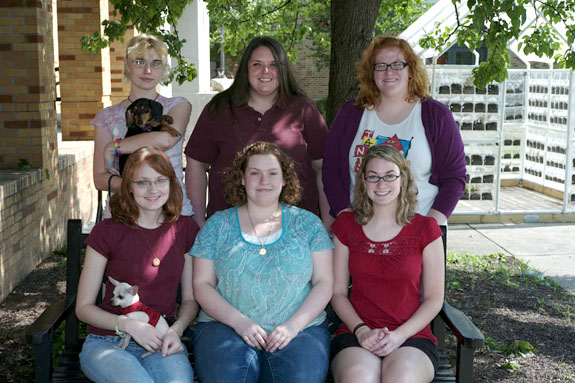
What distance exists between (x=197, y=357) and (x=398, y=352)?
0.94 meters

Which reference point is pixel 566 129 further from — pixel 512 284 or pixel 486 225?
pixel 512 284

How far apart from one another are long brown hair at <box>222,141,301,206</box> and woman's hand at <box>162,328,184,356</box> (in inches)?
28.7

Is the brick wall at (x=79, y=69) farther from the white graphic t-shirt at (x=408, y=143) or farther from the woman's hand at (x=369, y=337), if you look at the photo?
the woman's hand at (x=369, y=337)

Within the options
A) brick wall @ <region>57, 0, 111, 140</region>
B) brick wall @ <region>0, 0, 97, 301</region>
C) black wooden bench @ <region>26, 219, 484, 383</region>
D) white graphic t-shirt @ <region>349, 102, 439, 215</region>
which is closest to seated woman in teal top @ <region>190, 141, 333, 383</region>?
black wooden bench @ <region>26, 219, 484, 383</region>

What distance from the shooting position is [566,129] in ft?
33.7

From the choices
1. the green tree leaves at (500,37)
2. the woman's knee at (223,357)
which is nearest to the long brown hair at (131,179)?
the woman's knee at (223,357)

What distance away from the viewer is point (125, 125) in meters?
3.80

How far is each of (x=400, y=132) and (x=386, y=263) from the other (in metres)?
0.79

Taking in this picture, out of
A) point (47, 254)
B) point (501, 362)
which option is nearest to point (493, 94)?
point (501, 362)

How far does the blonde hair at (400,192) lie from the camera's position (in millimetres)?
Result: 3305

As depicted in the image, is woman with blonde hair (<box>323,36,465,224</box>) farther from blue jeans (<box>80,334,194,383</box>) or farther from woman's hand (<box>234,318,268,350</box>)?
blue jeans (<box>80,334,194,383</box>)

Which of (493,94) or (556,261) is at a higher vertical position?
(493,94)

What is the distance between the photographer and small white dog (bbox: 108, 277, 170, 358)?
3.12 m

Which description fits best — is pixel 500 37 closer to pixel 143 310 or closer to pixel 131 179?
pixel 131 179
